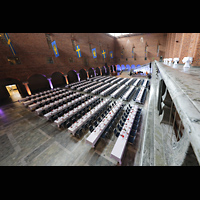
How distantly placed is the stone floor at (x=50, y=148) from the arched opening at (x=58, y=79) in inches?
543

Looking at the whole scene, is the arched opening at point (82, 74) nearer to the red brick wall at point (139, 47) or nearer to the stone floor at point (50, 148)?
the red brick wall at point (139, 47)

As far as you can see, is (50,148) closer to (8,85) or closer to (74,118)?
(74,118)

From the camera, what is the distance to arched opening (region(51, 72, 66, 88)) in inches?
818

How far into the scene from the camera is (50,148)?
6.31 metres

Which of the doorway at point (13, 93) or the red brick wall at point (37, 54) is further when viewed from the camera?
the doorway at point (13, 93)

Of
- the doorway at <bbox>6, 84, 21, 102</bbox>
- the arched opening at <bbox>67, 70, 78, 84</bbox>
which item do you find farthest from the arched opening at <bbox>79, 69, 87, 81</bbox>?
the doorway at <bbox>6, 84, 21, 102</bbox>

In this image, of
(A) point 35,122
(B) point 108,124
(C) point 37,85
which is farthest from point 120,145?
(C) point 37,85

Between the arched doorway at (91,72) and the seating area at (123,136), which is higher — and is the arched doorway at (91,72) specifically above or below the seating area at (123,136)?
above

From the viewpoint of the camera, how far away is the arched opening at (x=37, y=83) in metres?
17.6

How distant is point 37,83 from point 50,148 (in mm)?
16528

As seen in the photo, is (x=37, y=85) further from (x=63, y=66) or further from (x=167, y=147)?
(x=167, y=147)

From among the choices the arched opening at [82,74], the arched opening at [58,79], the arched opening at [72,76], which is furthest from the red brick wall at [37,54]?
the arched opening at [82,74]
